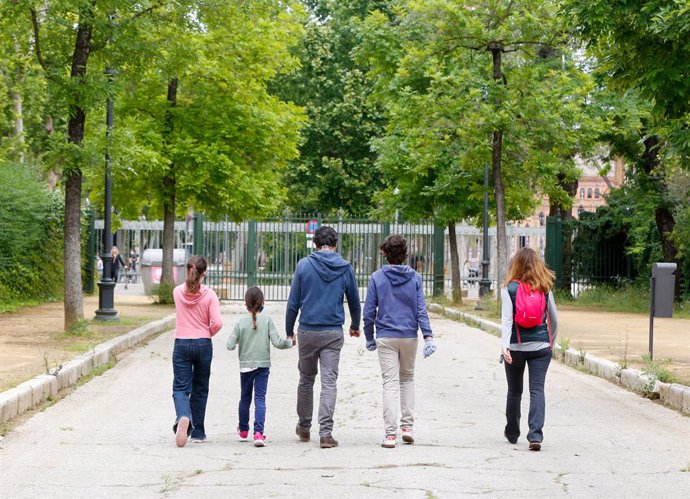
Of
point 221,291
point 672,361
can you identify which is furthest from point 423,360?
point 221,291

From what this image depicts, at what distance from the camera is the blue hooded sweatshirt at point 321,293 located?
9914 millimetres

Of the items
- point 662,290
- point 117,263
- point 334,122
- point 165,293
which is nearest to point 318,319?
point 662,290

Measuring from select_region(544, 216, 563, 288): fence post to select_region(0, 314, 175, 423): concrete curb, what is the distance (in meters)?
20.8

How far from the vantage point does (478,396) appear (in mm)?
13383

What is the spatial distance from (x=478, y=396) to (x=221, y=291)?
1011 inches

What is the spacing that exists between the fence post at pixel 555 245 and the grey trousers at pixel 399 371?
94.3ft

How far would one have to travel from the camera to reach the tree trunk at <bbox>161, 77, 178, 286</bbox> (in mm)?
29922

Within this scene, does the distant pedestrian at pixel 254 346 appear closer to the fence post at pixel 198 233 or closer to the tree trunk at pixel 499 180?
the tree trunk at pixel 499 180

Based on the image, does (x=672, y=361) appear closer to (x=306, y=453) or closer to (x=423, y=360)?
(x=423, y=360)

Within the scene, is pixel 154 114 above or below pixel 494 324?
above

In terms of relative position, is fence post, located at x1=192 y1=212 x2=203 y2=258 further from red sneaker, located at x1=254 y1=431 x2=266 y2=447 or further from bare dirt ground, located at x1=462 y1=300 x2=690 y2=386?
red sneaker, located at x1=254 y1=431 x2=266 y2=447

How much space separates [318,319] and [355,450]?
1201 mm

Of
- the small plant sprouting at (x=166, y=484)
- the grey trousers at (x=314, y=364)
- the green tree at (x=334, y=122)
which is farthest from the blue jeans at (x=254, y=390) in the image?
the green tree at (x=334, y=122)

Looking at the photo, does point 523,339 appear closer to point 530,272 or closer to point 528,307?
point 528,307
